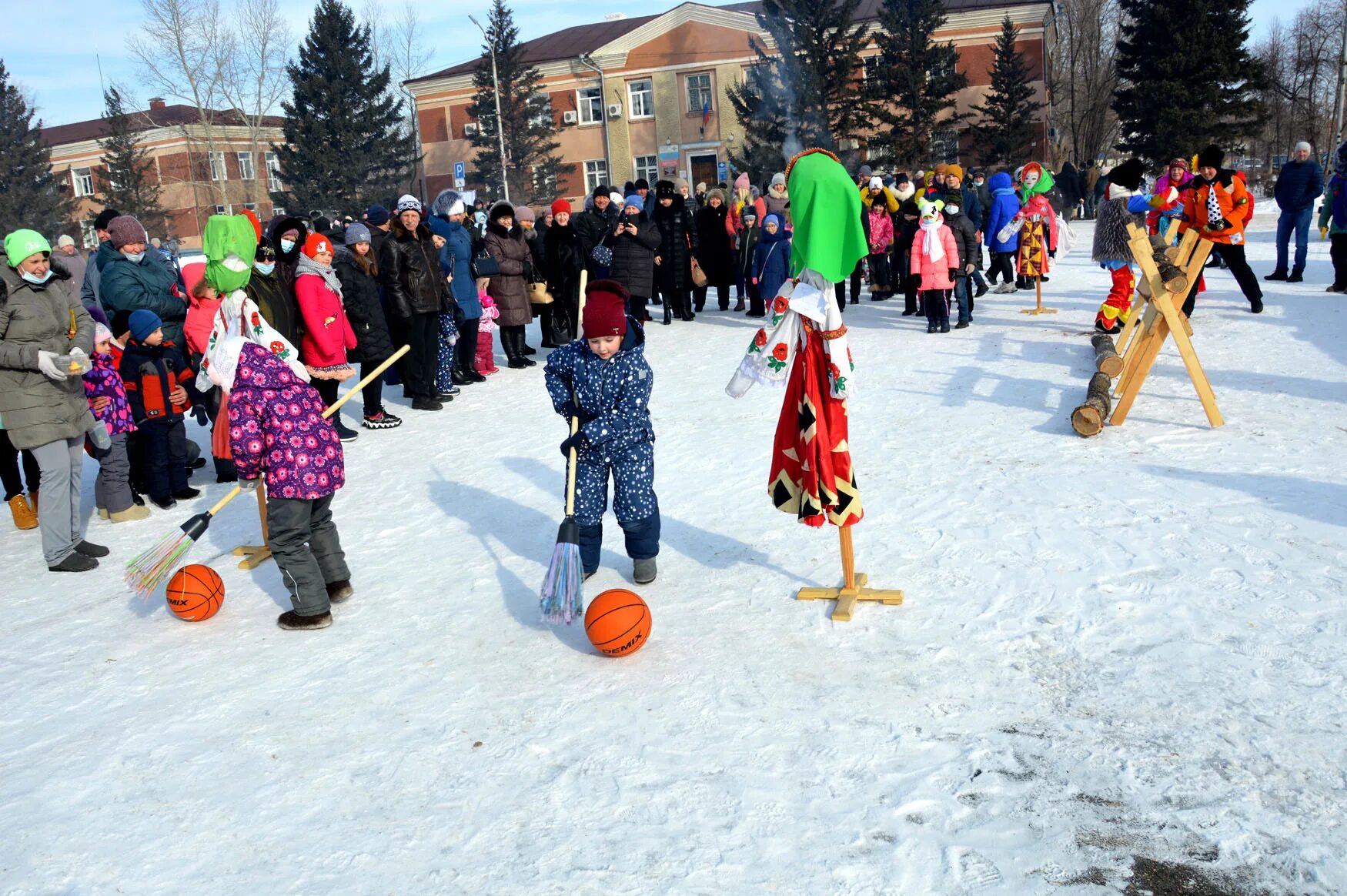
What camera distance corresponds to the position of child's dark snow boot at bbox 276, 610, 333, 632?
528 centimetres

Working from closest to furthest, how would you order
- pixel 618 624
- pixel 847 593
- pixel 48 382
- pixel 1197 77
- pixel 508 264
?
pixel 618 624
pixel 847 593
pixel 48 382
pixel 508 264
pixel 1197 77

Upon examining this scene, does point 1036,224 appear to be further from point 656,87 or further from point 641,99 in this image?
point 641,99

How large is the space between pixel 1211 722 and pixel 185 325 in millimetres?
7590

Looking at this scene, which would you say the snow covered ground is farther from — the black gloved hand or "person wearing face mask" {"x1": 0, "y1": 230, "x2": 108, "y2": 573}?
the black gloved hand

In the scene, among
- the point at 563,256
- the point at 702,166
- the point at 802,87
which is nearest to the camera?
the point at 563,256

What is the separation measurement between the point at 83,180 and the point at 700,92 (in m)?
39.3

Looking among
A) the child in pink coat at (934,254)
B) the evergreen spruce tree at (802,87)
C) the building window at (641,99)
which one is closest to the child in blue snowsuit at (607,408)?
the child in pink coat at (934,254)

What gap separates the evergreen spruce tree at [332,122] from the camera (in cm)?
4347

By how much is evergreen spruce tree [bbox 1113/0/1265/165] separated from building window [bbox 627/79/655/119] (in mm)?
21690

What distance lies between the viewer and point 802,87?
3759 cm

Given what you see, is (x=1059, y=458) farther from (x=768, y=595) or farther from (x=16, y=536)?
(x=16, y=536)

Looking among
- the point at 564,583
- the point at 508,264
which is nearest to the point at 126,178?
the point at 508,264

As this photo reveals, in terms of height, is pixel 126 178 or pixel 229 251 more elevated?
pixel 126 178

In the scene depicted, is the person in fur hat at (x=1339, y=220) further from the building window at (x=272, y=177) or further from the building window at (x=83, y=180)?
the building window at (x=83, y=180)
